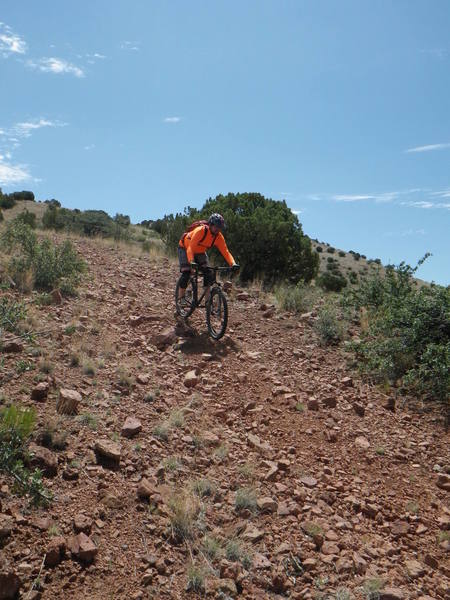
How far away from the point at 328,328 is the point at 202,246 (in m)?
2.51

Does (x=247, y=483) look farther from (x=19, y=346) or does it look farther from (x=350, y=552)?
(x=19, y=346)

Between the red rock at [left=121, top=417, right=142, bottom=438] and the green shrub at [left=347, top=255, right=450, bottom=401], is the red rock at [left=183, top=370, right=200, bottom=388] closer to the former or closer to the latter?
the red rock at [left=121, top=417, right=142, bottom=438]

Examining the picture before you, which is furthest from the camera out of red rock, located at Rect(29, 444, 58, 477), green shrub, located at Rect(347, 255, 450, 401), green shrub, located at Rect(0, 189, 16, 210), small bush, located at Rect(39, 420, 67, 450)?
green shrub, located at Rect(0, 189, 16, 210)

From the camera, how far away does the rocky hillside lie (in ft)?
11.7

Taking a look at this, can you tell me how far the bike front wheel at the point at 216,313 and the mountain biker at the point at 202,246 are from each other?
27cm

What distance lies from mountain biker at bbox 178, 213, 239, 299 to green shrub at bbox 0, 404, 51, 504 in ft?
15.1

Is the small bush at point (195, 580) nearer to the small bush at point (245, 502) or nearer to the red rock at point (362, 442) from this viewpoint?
the small bush at point (245, 502)

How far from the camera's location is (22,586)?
3180 mm

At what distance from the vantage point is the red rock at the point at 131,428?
16.3 feet

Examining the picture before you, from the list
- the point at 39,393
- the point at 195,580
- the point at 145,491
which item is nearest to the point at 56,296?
the point at 39,393

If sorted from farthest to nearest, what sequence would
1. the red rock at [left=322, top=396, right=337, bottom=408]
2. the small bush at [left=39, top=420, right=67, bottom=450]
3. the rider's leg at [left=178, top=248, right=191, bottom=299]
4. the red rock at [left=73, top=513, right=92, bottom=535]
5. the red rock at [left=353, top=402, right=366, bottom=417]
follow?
the rider's leg at [left=178, top=248, right=191, bottom=299], the red rock at [left=322, top=396, right=337, bottom=408], the red rock at [left=353, top=402, right=366, bottom=417], the small bush at [left=39, top=420, right=67, bottom=450], the red rock at [left=73, top=513, right=92, bottom=535]

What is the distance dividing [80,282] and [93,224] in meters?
13.9

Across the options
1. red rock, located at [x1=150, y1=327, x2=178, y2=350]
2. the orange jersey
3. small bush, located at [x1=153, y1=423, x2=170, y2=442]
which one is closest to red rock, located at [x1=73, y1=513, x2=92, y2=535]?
small bush, located at [x1=153, y1=423, x2=170, y2=442]

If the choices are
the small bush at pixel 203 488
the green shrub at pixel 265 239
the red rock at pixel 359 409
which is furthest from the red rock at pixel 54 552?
the green shrub at pixel 265 239
